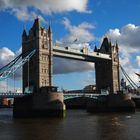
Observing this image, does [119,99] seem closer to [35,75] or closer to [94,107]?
[94,107]

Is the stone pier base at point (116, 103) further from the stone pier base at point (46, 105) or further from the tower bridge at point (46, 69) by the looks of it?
the stone pier base at point (46, 105)

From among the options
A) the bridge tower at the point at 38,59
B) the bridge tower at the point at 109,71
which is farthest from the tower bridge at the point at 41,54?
the bridge tower at the point at 109,71

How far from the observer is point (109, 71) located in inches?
4122

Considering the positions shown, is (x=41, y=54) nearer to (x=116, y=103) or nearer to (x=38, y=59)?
(x=38, y=59)

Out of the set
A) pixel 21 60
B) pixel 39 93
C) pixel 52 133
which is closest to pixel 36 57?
pixel 21 60

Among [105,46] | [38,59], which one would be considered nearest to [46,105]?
[38,59]

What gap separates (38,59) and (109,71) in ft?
94.0

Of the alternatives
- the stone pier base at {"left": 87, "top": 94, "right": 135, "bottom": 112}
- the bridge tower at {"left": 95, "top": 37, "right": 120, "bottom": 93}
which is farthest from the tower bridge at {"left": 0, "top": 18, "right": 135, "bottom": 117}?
the stone pier base at {"left": 87, "top": 94, "right": 135, "bottom": 112}

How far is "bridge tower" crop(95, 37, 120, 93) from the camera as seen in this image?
104125 mm

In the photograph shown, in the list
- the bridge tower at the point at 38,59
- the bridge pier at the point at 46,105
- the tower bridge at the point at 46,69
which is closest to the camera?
the bridge pier at the point at 46,105

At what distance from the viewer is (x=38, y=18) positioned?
83250 mm

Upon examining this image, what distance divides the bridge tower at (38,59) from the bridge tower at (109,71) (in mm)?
24778

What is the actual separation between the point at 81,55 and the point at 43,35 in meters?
12.9

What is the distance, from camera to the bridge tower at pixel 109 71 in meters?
104
